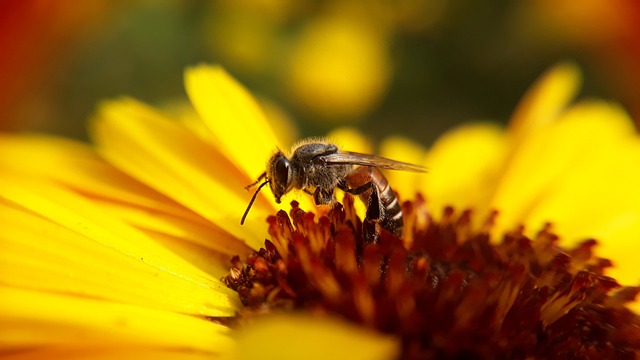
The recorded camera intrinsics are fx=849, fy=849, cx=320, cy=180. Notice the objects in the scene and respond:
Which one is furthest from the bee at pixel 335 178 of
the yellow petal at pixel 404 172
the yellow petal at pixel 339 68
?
the yellow petal at pixel 339 68

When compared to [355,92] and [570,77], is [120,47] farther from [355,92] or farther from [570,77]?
[570,77]

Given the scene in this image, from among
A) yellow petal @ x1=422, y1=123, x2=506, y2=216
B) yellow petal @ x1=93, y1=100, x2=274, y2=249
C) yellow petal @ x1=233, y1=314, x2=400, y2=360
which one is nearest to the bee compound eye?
yellow petal @ x1=93, y1=100, x2=274, y2=249

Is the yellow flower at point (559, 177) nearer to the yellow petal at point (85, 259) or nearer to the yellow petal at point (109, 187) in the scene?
the yellow petal at point (109, 187)

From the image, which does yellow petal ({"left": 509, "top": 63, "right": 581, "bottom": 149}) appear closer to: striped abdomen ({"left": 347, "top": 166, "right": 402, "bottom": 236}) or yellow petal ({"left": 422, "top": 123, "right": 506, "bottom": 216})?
yellow petal ({"left": 422, "top": 123, "right": 506, "bottom": 216})

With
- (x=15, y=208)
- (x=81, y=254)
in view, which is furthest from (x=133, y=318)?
(x=15, y=208)

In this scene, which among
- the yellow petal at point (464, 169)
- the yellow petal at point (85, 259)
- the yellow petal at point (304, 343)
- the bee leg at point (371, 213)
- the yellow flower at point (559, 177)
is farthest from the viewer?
the yellow petal at point (464, 169)

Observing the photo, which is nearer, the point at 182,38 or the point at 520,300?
the point at 520,300

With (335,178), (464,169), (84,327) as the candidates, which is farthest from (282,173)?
(464,169)
